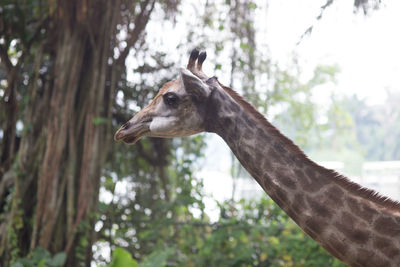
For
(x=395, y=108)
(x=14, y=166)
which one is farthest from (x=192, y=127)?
(x=395, y=108)

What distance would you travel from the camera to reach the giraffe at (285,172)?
1672 mm

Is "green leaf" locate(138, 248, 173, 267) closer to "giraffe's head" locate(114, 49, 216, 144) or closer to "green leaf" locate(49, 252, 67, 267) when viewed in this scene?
"green leaf" locate(49, 252, 67, 267)

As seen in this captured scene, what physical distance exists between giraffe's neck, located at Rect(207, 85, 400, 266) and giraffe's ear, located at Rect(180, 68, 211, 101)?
0.17 ft

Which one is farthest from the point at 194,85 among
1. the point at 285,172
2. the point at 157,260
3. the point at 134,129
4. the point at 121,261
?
the point at 157,260

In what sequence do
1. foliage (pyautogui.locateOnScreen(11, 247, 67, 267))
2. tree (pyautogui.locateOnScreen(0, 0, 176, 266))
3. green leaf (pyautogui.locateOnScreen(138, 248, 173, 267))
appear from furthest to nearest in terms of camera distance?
1. tree (pyautogui.locateOnScreen(0, 0, 176, 266))
2. green leaf (pyautogui.locateOnScreen(138, 248, 173, 267))
3. foliage (pyautogui.locateOnScreen(11, 247, 67, 267))

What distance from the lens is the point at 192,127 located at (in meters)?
2.00

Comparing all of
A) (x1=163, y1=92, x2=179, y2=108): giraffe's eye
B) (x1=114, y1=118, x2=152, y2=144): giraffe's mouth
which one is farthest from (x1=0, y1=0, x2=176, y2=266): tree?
(x1=163, y1=92, x2=179, y2=108): giraffe's eye

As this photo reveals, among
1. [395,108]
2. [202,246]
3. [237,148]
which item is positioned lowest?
[202,246]

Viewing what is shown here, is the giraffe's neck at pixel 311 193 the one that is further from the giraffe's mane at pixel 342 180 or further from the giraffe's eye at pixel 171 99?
the giraffe's eye at pixel 171 99

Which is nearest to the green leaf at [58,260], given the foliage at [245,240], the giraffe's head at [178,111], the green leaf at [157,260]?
the green leaf at [157,260]

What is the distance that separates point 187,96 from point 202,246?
9.71 ft

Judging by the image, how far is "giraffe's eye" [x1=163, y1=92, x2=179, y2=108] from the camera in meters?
1.98

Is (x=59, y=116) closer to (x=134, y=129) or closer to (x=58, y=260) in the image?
(x=58, y=260)

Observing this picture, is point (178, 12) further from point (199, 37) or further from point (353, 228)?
point (353, 228)
